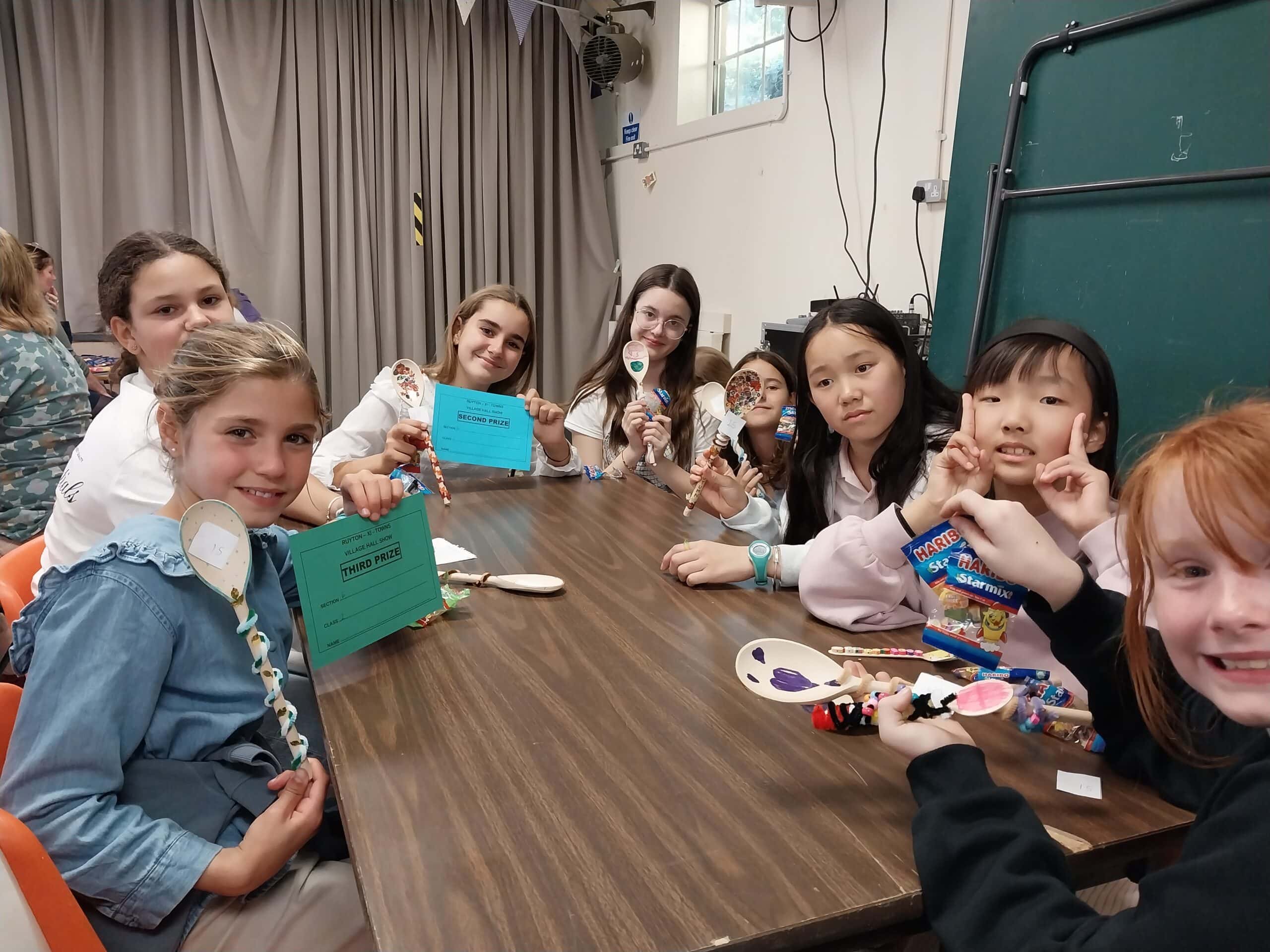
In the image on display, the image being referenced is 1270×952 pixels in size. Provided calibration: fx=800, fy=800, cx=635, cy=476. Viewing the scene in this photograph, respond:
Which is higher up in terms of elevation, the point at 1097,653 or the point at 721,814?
the point at 1097,653

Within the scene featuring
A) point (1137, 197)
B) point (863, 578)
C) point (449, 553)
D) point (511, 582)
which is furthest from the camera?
point (1137, 197)

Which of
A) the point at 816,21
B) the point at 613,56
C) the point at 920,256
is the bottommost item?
the point at 920,256

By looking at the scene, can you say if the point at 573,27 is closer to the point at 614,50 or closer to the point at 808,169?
the point at 614,50

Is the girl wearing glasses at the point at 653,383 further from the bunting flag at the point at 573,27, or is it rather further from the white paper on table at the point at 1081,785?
the bunting flag at the point at 573,27

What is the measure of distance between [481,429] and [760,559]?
3.05 ft

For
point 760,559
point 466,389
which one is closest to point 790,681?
point 760,559

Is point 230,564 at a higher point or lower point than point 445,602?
higher

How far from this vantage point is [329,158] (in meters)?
4.70

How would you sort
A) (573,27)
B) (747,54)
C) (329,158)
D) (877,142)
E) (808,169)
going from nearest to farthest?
(877,142)
(808,169)
(747,54)
(329,158)
(573,27)

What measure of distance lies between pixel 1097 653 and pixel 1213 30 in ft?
6.39

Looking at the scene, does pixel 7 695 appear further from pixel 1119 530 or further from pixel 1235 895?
pixel 1119 530

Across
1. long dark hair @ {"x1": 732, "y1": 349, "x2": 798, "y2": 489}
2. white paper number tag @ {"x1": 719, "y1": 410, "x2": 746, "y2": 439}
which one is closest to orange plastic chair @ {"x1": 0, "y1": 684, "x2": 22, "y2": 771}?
white paper number tag @ {"x1": 719, "y1": 410, "x2": 746, "y2": 439}

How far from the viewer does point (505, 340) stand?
242 cm

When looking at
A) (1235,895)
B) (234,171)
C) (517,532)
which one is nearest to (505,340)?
(517,532)
